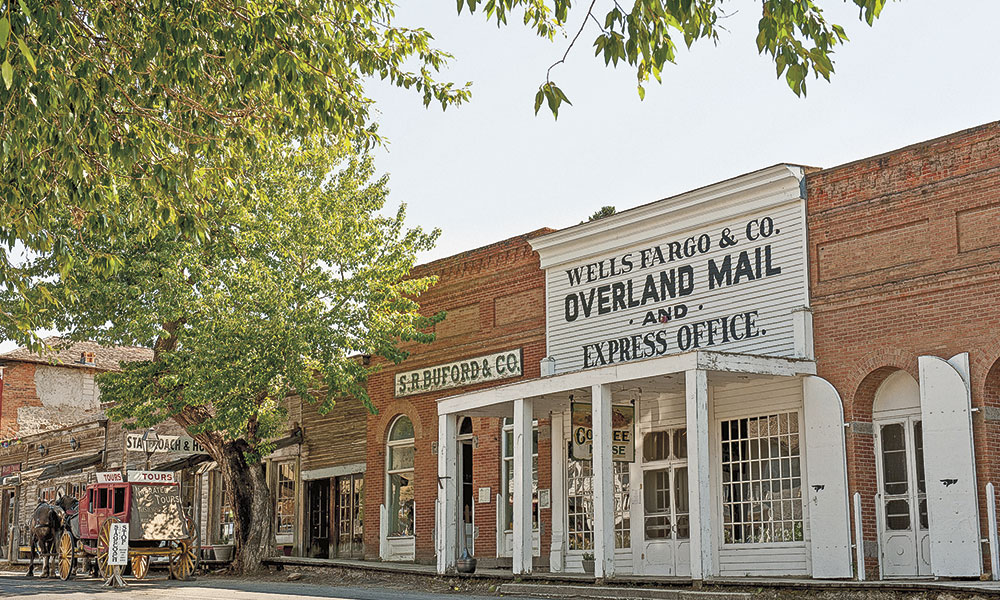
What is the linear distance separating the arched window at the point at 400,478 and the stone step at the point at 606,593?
6867mm

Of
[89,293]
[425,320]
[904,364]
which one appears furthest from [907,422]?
[89,293]

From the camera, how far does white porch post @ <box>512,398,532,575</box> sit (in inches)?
769

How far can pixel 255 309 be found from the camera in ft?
75.9

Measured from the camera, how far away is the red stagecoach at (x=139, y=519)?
23.5m

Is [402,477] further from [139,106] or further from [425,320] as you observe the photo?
[139,106]

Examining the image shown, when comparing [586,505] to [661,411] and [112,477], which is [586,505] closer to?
[661,411]

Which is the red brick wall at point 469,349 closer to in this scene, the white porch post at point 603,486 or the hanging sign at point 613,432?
the hanging sign at point 613,432

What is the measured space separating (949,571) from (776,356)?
157 inches

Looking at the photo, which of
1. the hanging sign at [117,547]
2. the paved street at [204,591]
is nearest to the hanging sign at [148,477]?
the paved street at [204,591]

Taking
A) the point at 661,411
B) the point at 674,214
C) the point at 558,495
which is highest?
the point at 674,214

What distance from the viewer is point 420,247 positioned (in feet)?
83.6

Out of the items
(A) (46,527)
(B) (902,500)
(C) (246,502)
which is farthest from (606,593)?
(A) (46,527)

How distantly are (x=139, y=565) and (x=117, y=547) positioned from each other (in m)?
2.58

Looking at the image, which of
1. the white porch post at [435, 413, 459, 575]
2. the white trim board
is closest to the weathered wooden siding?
the white trim board
